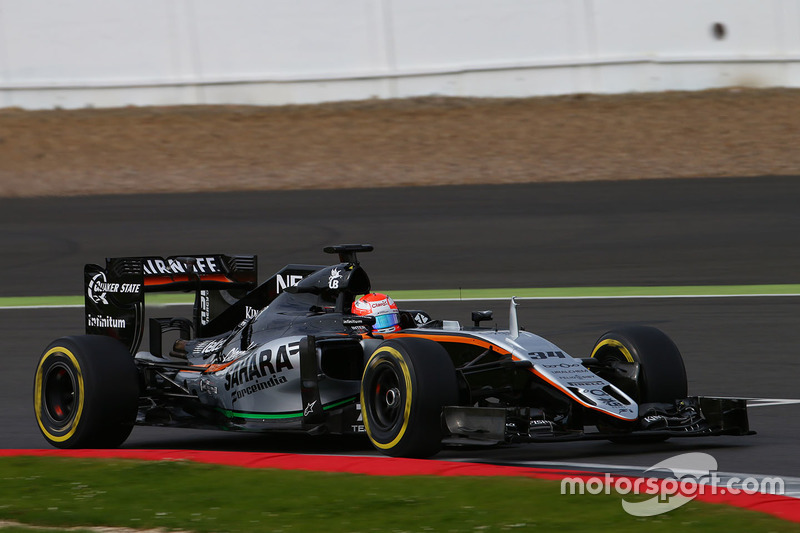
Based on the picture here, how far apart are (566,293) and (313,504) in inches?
459

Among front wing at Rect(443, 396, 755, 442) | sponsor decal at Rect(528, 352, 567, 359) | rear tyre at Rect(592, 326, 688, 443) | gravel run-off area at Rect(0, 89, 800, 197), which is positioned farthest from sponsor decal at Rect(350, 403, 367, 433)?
gravel run-off area at Rect(0, 89, 800, 197)

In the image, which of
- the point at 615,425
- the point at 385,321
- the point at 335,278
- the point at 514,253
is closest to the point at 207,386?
the point at 335,278

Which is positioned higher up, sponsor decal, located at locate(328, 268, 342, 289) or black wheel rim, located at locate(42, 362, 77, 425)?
sponsor decal, located at locate(328, 268, 342, 289)

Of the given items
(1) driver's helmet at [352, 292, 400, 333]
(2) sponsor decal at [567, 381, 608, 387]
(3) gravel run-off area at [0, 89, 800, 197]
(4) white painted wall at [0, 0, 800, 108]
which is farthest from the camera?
(4) white painted wall at [0, 0, 800, 108]

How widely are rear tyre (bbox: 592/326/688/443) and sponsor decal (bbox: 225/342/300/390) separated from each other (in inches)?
88.1

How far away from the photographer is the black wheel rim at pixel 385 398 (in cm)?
891

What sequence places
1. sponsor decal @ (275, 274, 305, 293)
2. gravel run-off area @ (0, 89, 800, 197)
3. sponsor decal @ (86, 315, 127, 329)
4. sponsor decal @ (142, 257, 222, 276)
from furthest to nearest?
1. gravel run-off area @ (0, 89, 800, 197)
2. sponsor decal @ (142, 257, 222, 276)
3. sponsor decal @ (275, 274, 305, 293)
4. sponsor decal @ (86, 315, 127, 329)

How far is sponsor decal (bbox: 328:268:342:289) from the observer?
10.3 meters

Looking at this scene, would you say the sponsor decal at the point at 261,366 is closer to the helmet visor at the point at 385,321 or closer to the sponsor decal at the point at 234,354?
the sponsor decal at the point at 234,354

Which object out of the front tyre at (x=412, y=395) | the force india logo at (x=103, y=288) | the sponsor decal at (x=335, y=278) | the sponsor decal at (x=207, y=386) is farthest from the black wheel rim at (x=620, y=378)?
the force india logo at (x=103, y=288)

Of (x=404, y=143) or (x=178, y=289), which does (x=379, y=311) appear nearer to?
(x=178, y=289)

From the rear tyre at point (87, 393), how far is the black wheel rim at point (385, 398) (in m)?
2.05

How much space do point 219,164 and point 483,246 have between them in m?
9.44

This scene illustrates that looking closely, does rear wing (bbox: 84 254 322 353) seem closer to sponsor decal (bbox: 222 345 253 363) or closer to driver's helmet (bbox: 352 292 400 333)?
sponsor decal (bbox: 222 345 253 363)
